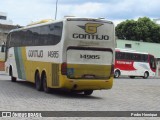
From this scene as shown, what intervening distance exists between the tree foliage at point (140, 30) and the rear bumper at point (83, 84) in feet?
195

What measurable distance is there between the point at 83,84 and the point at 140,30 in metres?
59.9

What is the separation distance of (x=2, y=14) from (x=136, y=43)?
71.0 meters

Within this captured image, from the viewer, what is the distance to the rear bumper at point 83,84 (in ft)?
61.3

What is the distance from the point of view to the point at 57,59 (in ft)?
63.1

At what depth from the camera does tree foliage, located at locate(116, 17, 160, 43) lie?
3071 inches

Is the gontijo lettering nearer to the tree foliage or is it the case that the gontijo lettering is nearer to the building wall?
the building wall

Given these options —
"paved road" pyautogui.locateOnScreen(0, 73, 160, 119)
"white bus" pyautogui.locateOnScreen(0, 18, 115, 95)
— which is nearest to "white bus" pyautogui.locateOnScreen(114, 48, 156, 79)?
"paved road" pyautogui.locateOnScreen(0, 73, 160, 119)

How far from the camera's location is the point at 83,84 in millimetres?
19000

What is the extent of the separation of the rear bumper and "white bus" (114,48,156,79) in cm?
2775

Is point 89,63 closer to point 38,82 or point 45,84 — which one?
point 45,84

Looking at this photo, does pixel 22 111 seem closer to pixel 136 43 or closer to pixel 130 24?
pixel 136 43

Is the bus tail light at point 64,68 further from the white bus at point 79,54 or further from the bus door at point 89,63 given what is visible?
the bus door at point 89,63

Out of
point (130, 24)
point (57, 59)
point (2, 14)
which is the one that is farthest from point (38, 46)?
point (2, 14)

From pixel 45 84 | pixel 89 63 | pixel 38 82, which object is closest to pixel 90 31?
pixel 89 63
